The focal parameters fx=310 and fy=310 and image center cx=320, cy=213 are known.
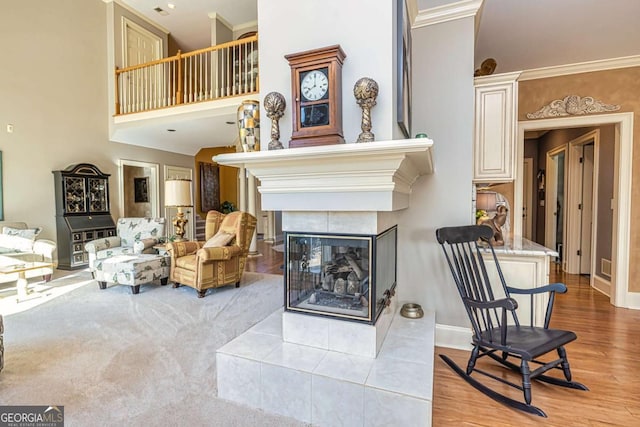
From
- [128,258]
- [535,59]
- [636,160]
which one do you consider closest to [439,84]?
[535,59]

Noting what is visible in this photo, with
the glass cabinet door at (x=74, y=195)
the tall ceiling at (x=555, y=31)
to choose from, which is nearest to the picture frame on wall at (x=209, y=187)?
the glass cabinet door at (x=74, y=195)

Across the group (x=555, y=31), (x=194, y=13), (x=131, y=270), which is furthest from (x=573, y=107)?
(x=194, y=13)

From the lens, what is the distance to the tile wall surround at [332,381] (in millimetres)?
1437

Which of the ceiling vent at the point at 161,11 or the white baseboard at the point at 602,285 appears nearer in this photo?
the white baseboard at the point at 602,285

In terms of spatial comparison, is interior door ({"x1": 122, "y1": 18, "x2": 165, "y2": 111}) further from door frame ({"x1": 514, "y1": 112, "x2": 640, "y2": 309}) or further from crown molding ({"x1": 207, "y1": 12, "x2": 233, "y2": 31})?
door frame ({"x1": 514, "y1": 112, "x2": 640, "y2": 309})

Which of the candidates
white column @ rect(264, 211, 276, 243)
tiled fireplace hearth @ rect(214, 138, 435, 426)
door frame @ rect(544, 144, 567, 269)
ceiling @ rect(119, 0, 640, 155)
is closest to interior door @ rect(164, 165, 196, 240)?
white column @ rect(264, 211, 276, 243)

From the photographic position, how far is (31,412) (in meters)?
1.70

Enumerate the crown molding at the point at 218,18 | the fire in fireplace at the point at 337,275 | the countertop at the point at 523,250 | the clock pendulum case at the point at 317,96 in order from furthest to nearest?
1. the crown molding at the point at 218,18
2. the countertop at the point at 523,250
3. the fire in fireplace at the point at 337,275
4. the clock pendulum case at the point at 317,96

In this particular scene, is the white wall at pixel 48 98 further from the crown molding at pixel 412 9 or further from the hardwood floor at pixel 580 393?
the hardwood floor at pixel 580 393

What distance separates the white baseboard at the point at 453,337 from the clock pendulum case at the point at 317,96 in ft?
5.87

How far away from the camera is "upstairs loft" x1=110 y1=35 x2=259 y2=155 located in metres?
5.20

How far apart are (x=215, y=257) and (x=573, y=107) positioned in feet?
14.8

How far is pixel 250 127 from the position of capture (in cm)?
188

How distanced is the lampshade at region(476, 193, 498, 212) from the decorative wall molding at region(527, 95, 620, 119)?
1504 millimetres
